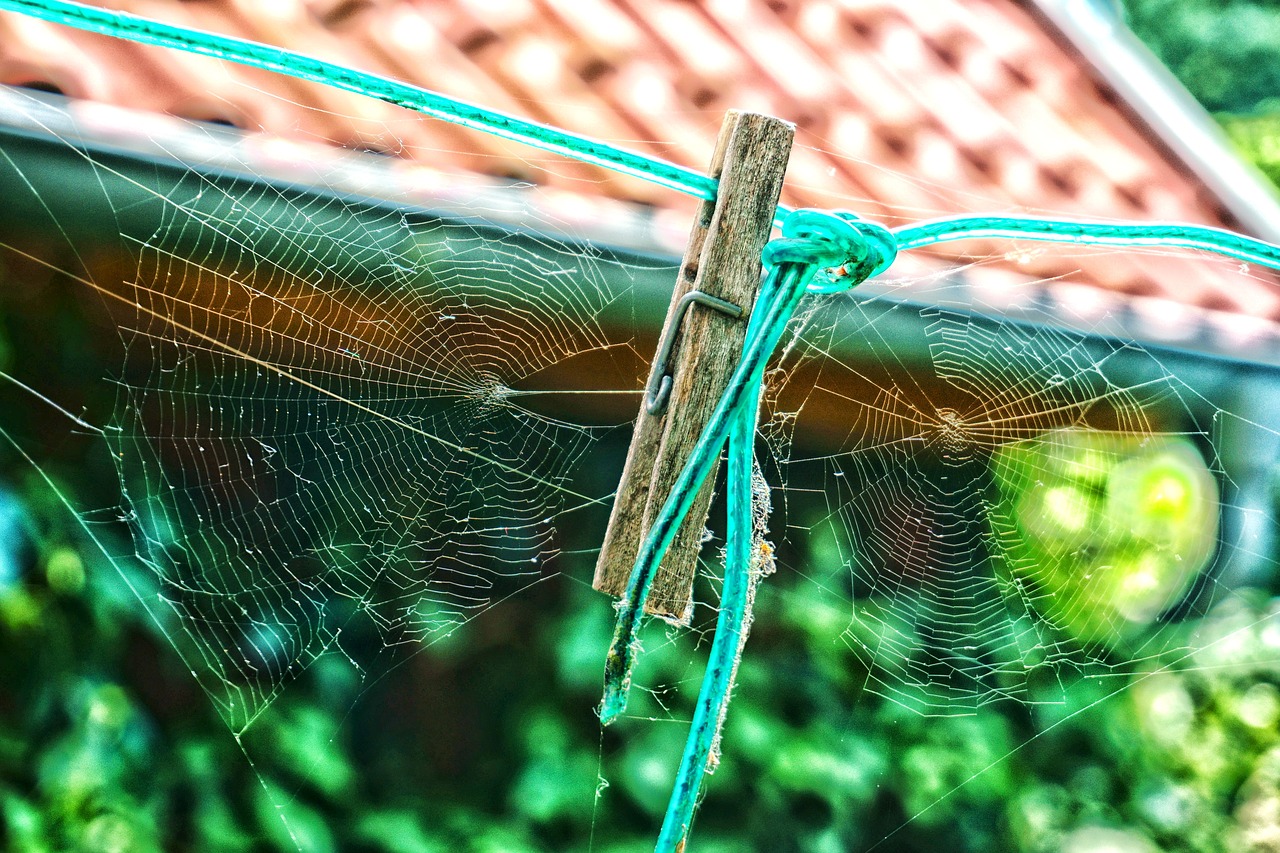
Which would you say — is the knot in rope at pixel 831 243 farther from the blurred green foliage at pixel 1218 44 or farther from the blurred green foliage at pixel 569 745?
the blurred green foliage at pixel 1218 44

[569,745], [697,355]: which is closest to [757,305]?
[697,355]

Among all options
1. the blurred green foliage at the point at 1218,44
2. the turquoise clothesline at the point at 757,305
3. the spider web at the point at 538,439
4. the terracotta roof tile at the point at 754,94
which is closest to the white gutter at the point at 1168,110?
the terracotta roof tile at the point at 754,94

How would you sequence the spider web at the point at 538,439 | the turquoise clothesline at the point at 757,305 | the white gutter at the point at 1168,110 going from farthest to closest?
the white gutter at the point at 1168,110, the spider web at the point at 538,439, the turquoise clothesline at the point at 757,305

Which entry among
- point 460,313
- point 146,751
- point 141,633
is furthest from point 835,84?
point 146,751

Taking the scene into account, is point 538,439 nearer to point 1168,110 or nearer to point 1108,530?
point 1108,530

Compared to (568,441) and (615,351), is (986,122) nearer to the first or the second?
(615,351)

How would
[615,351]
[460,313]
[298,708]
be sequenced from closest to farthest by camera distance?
[460,313] → [615,351] → [298,708]
